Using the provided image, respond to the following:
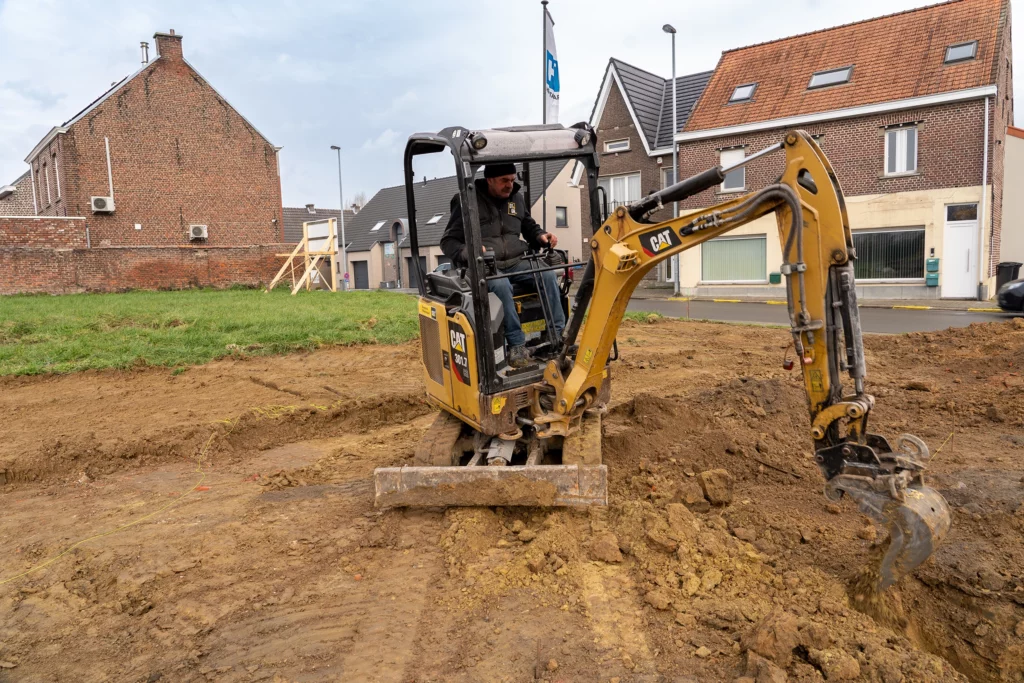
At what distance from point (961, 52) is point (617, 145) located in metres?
12.4

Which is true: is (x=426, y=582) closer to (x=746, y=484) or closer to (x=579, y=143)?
(x=746, y=484)

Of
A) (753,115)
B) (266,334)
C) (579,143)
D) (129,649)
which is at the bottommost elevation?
(129,649)

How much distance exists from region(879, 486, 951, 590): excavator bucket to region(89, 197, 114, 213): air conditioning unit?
96.4ft

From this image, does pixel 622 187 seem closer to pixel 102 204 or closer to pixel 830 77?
pixel 830 77

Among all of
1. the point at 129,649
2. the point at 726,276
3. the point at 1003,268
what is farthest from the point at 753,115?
the point at 129,649

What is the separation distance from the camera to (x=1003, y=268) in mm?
19750

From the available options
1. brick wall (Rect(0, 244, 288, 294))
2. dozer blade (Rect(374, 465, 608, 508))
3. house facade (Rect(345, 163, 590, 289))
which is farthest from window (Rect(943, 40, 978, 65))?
brick wall (Rect(0, 244, 288, 294))

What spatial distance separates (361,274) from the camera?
40750 millimetres

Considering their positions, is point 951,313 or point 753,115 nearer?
point 951,313

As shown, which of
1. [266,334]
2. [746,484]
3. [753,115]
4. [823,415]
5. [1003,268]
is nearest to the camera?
[823,415]

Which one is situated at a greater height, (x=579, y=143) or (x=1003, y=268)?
(x=579, y=143)

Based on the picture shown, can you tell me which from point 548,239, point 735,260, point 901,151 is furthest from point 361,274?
point 548,239

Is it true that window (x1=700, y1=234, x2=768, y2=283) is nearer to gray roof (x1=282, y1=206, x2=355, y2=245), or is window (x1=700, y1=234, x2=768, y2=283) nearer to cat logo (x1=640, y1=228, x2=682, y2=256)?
cat logo (x1=640, y1=228, x2=682, y2=256)

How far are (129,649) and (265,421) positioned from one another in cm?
401
